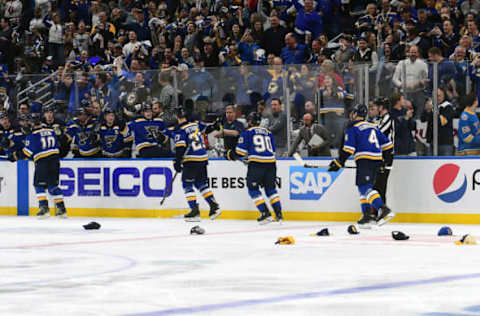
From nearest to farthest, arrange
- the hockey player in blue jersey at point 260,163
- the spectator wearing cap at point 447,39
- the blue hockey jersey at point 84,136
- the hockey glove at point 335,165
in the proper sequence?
the hockey glove at point 335,165, the hockey player in blue jersey at point 260,163, the spectator wearing cap at point 447,39, the blue hockey jersey at point 84,136

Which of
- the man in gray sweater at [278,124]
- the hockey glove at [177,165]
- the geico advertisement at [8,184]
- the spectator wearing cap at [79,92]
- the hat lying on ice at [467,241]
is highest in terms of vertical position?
the spectator wearing cap at [79,92]

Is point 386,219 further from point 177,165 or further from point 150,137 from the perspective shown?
point 150,137

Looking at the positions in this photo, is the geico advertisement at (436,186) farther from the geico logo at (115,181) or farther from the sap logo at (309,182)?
the geico logo at (115,181)

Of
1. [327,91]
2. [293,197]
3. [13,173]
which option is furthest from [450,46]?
[13,173]

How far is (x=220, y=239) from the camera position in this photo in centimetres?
1144

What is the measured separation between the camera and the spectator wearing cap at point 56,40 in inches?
812

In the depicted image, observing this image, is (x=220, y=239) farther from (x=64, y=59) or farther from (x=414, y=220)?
(x=64, y=59)

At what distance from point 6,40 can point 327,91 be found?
9.47 metres

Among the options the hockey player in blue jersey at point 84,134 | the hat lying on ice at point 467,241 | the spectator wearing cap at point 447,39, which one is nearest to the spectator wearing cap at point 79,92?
the hockey player in blue jersey at point 84,134

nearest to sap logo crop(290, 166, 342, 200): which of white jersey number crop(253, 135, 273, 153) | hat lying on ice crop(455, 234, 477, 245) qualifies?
white jersey number crop(253, 135, 273, 153)

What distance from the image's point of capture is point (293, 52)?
650 inches

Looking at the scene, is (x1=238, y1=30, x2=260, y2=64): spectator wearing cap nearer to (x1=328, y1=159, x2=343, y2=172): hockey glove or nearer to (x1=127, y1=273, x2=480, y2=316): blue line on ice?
(x1=328, y1=159, x2=343, y2=172): hockey glove

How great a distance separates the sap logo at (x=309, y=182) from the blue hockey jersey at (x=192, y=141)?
4.48ft

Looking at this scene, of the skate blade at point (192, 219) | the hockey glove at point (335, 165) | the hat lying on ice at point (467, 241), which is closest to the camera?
the hat lying on ice at point (467, 241)
